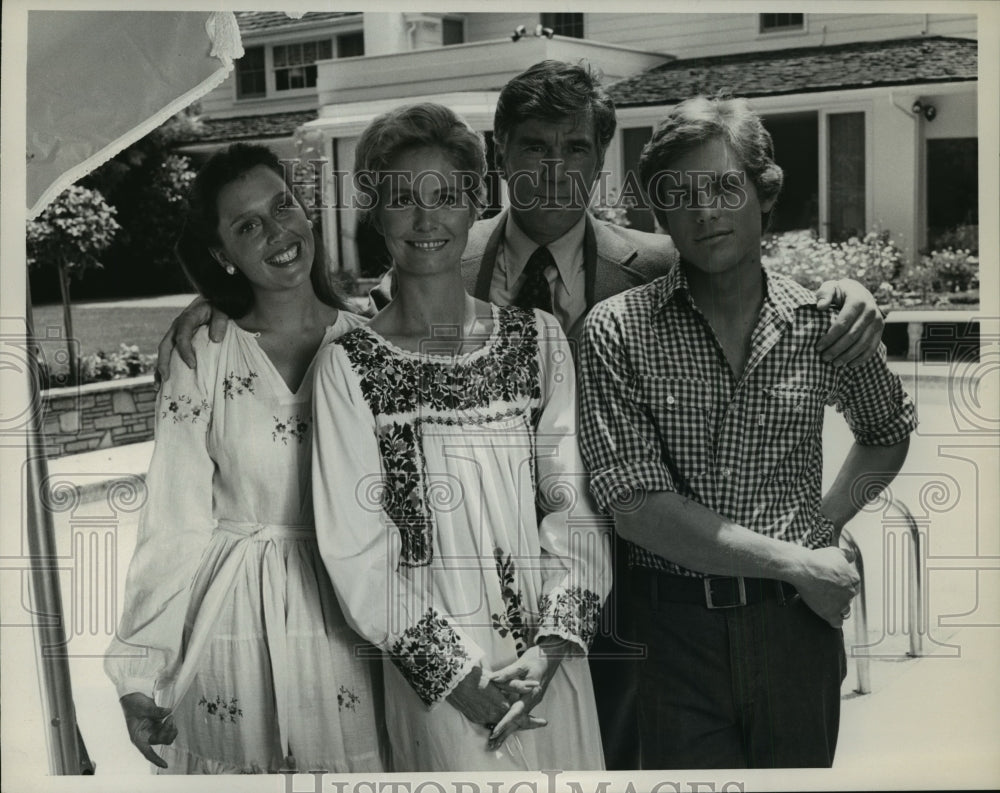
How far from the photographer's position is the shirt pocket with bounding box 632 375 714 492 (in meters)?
2.83

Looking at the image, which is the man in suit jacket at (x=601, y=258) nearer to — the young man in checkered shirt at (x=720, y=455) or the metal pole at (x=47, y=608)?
the young man in checkered shirt at (x=720, y=455)

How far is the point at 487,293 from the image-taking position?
2986 mm

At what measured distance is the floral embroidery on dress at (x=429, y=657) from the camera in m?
2.74

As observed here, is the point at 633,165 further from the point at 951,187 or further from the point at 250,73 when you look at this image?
the point at 250,73

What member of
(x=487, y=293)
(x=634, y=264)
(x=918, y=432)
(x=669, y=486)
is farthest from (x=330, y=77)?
(x=918, y=432)

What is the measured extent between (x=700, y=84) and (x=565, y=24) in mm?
401

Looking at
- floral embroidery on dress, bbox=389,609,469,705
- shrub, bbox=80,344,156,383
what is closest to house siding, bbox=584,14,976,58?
shrub, bbox=80,344,156,383

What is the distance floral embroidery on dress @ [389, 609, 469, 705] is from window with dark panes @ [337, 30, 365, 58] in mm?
1514

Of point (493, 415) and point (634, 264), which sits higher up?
point (634, 264)

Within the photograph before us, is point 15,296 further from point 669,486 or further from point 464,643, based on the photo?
point 669,486

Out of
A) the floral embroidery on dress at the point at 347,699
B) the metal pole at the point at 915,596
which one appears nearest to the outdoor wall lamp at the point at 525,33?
the metal pole at the point at 915,596

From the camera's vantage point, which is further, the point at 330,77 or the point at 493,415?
the point at 330,77

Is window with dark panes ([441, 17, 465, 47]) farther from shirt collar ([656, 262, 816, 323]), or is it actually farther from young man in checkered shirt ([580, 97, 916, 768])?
shirt collar ([656, 262, 816, 323])

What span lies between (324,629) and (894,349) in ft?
5.49
